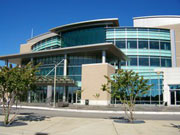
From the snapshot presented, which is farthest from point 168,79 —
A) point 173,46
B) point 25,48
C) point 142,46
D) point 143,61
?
point 25,48

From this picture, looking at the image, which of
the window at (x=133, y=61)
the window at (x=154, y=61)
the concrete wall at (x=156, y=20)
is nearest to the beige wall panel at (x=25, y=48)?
the window at (x=133, y=61)

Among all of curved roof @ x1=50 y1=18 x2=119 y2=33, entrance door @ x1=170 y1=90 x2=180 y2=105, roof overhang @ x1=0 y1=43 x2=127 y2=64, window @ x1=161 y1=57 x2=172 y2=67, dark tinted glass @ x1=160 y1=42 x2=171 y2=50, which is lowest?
entrance door @ x1=170 y1=90 x2=180 y2=105

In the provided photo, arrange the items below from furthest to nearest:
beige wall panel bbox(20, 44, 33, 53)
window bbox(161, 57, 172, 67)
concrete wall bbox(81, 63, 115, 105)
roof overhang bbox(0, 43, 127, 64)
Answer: beige wall panel bbox(20, 44, 33, 53) → window bbox(161, 57, 172, 67) → roof overhang bbox(0, 43, 127, 64) → concrete wall bbox(81, 63, 115, 105)

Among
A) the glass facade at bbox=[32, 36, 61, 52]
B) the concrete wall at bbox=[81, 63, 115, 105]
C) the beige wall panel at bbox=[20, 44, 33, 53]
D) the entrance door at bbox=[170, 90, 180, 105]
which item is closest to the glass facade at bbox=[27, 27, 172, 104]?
the glass facade at bbox=[32, 36, 61, 52]

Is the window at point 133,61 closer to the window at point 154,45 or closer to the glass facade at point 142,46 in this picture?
the glass facade at point 142,46

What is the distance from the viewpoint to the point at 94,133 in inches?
406

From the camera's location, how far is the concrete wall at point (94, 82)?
3700cm

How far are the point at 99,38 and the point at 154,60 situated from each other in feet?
44.0

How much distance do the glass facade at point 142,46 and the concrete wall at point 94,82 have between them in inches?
403

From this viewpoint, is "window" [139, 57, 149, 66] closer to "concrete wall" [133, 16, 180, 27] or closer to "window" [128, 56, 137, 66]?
"window" [128, 56, 137, 66]

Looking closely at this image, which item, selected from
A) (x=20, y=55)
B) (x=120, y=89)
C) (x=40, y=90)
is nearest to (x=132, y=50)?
(x=40, y=90)

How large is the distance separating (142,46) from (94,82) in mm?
16671

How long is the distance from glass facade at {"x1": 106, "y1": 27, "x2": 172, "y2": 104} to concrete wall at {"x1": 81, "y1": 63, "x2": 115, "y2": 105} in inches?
403

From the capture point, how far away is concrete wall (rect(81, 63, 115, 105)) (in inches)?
1457
